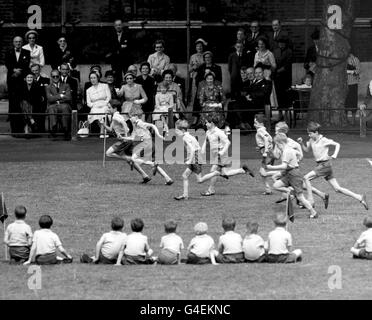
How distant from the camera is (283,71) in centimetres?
3531

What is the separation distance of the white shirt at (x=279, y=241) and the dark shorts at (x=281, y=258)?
3.0 inches

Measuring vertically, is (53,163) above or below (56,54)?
below

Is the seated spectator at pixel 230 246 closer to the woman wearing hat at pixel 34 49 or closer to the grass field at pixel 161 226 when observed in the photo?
the grass field at pixel 161 226

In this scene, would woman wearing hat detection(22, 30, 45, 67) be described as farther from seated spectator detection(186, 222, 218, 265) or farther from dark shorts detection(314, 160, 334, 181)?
seated spectator detection(186, 222, 218, 265)

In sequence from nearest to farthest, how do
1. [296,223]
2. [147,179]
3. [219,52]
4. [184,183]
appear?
[296,223] < [184,183] < [147,179] < [219,52]

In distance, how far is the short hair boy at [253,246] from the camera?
21031 millimetres

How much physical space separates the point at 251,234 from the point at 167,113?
41.1 feet

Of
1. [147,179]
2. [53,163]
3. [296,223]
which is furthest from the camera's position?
[53,163]

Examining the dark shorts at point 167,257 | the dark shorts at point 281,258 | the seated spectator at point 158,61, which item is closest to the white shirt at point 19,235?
the dark shorts at point 167,257

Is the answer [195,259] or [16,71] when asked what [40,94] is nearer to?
[16,71]

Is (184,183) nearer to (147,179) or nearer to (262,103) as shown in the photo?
(147,179)

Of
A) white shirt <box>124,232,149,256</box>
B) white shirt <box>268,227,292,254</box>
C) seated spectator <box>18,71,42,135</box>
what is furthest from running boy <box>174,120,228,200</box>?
seated spectator <box>18,71,42,135</box>
